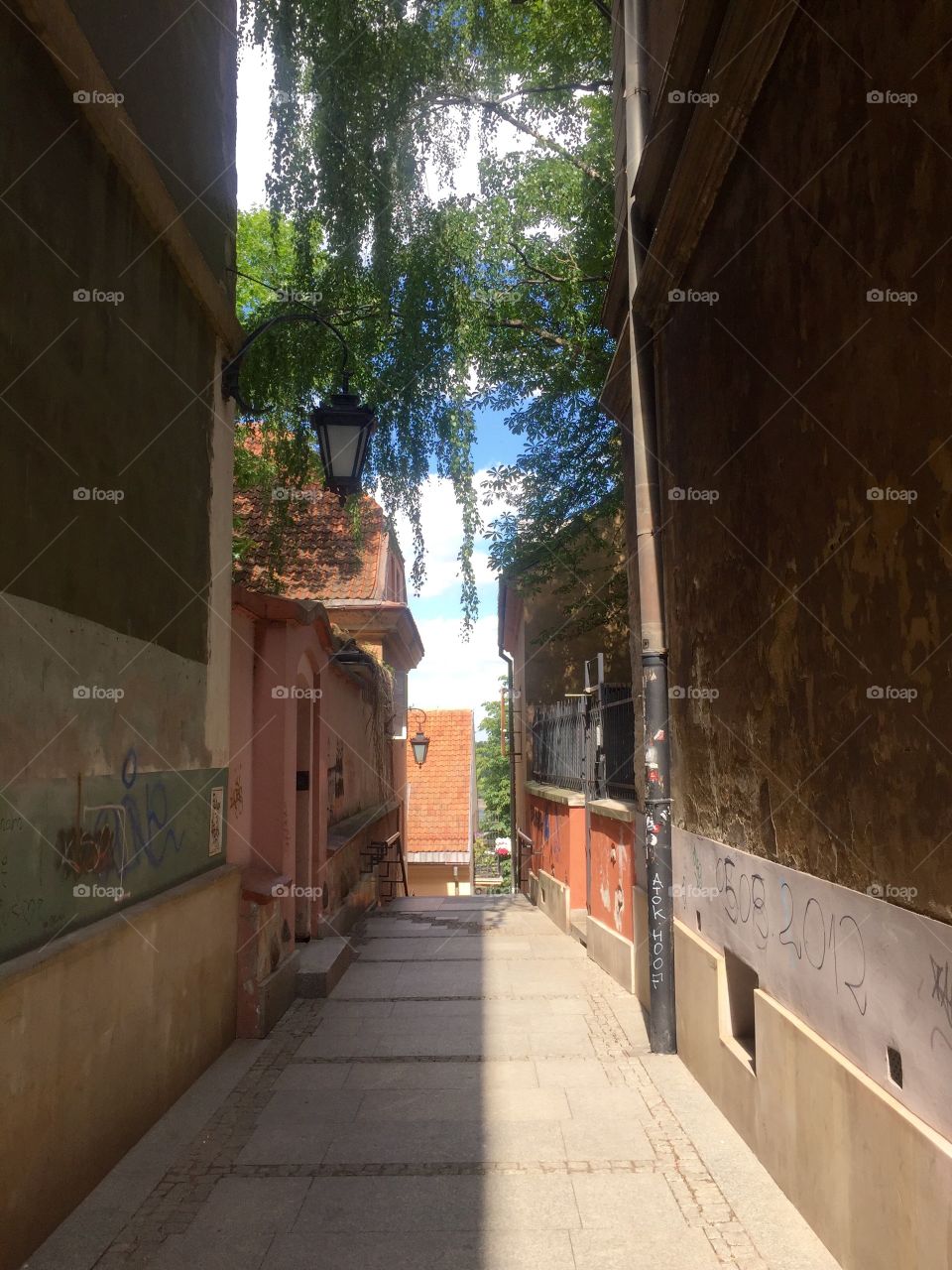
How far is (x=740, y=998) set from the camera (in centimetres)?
597

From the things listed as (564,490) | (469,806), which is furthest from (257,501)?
(469,806)

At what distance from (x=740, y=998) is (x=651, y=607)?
2.90 m

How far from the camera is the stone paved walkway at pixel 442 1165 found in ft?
13.6

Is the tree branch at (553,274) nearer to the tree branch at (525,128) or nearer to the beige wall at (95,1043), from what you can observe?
the tree branch at (525,128)

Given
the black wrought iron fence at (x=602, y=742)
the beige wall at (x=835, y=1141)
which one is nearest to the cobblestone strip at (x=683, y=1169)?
the beige wall at (x=835, y=1141)

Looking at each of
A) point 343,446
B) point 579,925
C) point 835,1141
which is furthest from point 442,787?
point 835,1141

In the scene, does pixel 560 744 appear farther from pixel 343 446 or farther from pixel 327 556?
pixel 343 446

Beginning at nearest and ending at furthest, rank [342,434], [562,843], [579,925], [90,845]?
[90,845] → [342,434] → [579,925] → [562,843]

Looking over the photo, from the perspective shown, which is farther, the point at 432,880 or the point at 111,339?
the point at 432,880

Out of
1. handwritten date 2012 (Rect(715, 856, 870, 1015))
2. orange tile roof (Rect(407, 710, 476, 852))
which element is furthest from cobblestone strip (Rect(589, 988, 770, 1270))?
orange tile roof (Rect(407, 710, 476, 852))

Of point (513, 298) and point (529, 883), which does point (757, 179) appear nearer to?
point (513, 298)

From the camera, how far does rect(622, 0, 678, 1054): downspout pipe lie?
7.16 meters

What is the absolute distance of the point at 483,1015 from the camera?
8141 mm

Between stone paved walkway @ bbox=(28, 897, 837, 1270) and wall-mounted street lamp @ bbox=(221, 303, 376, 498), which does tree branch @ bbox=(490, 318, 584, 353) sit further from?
stone paved walkway @ bbox=(28, 897, 837, 1270)
